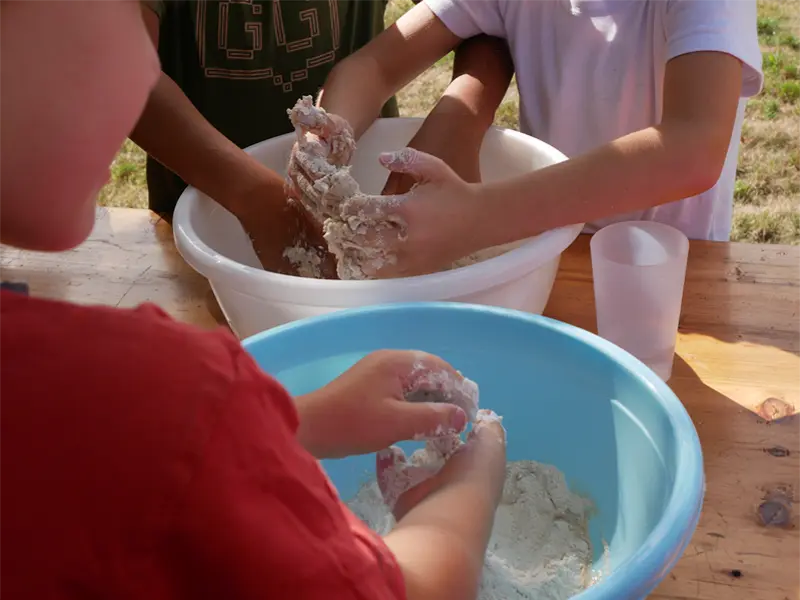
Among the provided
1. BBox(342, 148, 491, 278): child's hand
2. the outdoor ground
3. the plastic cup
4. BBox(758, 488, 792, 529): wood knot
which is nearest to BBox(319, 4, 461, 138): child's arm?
BBox(342, 148, 491, 278): child's hand

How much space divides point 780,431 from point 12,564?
63cm

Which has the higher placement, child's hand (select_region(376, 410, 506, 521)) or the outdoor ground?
child's hand (select_region(376, 410, 506, 521))

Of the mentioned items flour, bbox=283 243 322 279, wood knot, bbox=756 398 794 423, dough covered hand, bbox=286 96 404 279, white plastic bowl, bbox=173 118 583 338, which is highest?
dough covered hand, bbox=286 96 404 279

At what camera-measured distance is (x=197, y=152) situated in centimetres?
94

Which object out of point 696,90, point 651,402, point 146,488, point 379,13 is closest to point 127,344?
point 146,488

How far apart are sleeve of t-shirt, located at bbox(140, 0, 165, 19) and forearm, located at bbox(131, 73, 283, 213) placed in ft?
0.37

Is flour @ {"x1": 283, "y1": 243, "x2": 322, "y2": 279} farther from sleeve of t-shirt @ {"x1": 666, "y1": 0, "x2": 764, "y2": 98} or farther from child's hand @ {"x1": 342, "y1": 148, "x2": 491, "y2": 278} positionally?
sleeve of t-shirt @ {"x1": 666, "y1": 0, "x2": 764, "y2": 98}

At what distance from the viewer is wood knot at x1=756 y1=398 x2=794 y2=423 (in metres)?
0.73

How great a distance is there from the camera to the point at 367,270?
0.78m

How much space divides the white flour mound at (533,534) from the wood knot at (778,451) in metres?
0.16

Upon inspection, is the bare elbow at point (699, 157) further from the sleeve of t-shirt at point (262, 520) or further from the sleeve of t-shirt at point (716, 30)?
the sleeve of t-shirt at point (262, 520)

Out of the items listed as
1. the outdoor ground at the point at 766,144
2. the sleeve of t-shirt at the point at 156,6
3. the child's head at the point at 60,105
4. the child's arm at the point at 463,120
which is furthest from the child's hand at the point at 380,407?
the outdoor ground at the point at 766,144

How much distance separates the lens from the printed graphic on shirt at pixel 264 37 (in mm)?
1152

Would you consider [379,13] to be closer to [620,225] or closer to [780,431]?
[620,225]
